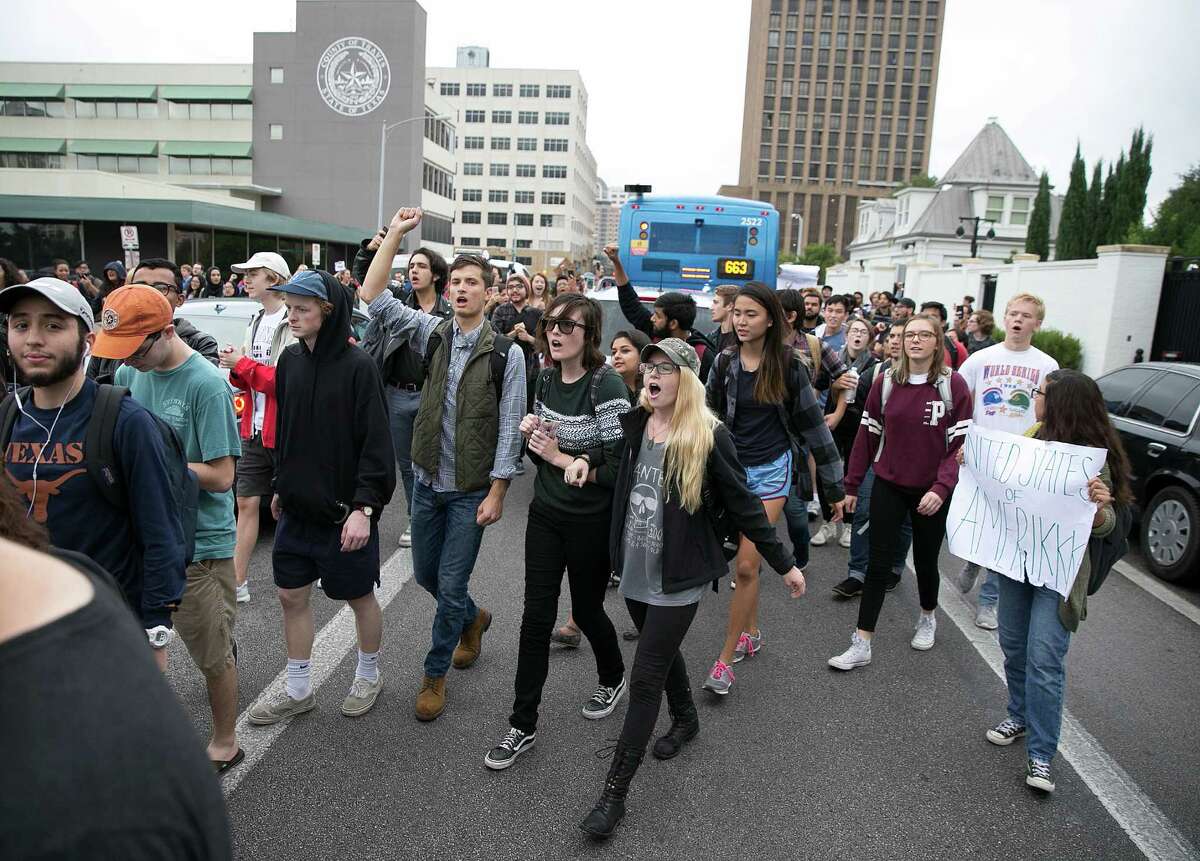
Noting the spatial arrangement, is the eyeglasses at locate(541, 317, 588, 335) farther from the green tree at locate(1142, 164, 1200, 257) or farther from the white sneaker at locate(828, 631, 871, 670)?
the green tree at locate(1142, 164, 1200, 257)

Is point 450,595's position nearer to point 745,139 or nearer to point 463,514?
point 463,514

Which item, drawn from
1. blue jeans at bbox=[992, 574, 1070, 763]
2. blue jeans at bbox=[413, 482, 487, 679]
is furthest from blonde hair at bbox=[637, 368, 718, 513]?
blue jeans at bbox=[992, 574, 1070, 763]

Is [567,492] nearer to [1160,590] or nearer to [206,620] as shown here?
[206,620]

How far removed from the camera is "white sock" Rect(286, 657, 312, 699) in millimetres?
3943

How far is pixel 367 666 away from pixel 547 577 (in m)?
1.12

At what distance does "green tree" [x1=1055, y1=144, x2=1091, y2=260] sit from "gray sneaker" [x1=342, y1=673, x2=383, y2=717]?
46343 millimetres

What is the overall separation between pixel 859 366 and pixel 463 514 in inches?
175

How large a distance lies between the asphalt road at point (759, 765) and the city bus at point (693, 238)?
8536 millimetres

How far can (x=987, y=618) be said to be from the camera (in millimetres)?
5508

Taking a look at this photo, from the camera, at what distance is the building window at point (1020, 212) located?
6031 cm

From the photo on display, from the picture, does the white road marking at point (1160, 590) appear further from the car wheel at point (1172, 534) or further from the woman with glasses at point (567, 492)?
the woman with glasses at point (567, 492)

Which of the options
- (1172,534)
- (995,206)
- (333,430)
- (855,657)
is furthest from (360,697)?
(995,206)

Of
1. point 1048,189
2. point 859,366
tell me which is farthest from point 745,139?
point 859,366

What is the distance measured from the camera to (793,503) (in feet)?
17.3
